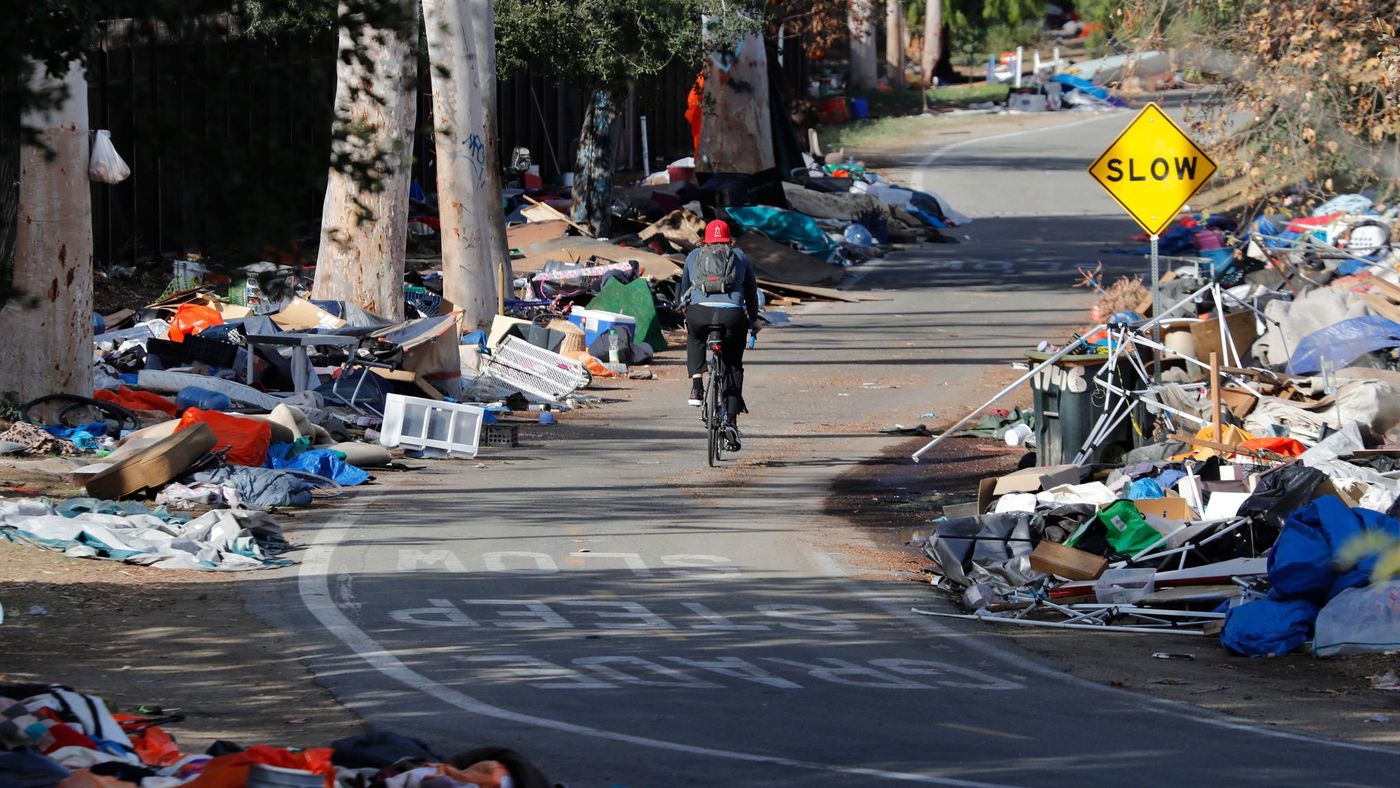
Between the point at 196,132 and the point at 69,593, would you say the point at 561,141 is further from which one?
the point at 196,132

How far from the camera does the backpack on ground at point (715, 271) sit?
1474 cm

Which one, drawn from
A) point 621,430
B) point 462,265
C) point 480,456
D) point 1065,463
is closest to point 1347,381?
point 1065,463

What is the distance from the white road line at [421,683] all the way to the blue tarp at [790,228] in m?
21.9

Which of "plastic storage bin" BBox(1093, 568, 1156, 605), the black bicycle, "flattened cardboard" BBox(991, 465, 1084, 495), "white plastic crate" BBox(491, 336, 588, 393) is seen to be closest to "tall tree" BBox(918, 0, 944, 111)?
"white plastic crate" BBox(491, 336, 588, 393)

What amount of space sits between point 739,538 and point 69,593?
171 inches

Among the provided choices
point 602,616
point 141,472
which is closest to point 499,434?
point 141,472

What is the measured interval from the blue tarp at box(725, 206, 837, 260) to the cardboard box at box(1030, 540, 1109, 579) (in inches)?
883

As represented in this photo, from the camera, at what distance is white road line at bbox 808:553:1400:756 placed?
7.56 meters

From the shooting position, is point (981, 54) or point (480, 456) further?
point (981, 54)

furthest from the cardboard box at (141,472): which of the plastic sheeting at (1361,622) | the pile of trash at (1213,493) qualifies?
the plastic sheeting at (1361,622)

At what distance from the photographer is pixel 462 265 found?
21484mm

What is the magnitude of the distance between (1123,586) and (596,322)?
40.7 ft

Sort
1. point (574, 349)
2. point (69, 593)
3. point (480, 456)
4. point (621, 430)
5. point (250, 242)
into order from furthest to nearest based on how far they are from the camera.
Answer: point (574, 349) → point (621, 430) → point (480, 456) → point (69, 593) → point (250, 242)

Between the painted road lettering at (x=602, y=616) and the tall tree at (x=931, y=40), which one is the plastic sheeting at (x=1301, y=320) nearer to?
the painted road lettering at (x=602, y=616)
